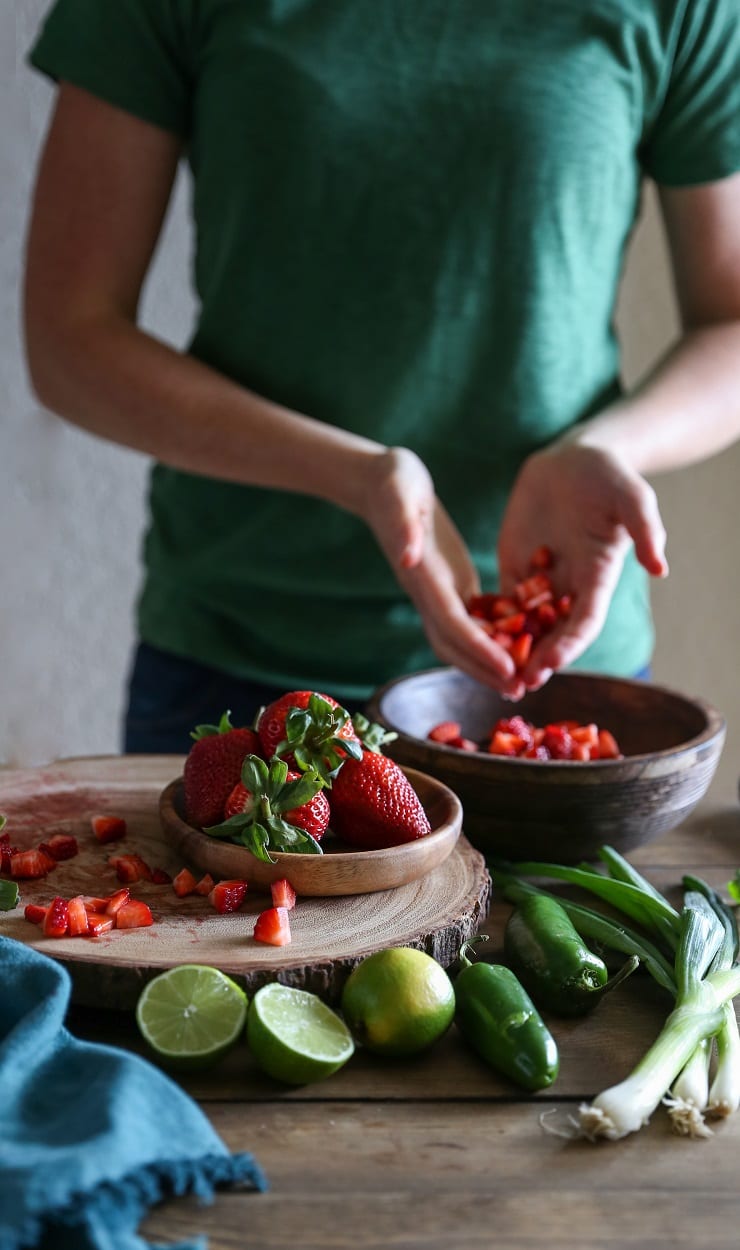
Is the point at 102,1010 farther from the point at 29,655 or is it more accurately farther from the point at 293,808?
the point at 29,655

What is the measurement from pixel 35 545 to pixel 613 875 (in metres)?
2.28

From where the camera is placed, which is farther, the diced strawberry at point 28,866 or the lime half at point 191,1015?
the diced strawberry at point 28,866

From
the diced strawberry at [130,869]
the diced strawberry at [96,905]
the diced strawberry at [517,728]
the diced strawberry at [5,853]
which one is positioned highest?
the diced strawberry at [517,728]

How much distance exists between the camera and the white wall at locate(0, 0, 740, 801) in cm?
317

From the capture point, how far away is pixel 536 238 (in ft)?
6.34

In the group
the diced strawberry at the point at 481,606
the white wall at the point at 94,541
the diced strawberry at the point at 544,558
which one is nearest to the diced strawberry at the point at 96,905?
the diced strawberry at the point at 481,606

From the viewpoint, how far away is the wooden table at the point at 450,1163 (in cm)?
85

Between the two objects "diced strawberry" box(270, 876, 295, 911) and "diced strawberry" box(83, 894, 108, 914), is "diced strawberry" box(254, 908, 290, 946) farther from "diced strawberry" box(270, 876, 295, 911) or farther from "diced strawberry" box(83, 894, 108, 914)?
"diced strawberry" box(83, 894, 108, 914)

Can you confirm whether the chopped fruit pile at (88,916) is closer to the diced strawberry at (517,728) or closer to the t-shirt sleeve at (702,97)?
the diced strawberry at (517,728)

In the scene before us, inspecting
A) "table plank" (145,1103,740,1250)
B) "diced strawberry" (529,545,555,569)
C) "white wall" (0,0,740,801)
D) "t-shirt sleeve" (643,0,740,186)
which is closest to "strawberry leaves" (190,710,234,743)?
"table plank" (145,1103,740,1250)

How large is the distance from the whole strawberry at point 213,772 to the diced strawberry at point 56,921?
18 cm

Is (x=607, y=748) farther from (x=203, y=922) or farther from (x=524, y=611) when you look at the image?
(x=203, y=922)

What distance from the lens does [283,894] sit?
3.85 feet

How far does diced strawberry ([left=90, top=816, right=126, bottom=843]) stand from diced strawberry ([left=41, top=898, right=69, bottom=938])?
8.1 inches
